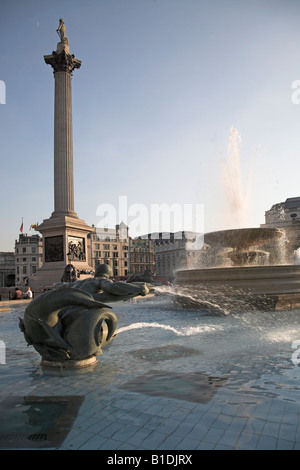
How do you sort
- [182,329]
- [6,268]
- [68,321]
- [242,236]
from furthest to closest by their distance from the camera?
[6,268] < [242,236] < [182,329] < [68,321]

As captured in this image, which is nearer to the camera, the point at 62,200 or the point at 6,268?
the point at 62,200

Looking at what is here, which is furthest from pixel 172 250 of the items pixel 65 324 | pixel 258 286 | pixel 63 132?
pixel 65 324

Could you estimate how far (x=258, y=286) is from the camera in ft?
36.4

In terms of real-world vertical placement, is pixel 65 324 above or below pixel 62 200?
below

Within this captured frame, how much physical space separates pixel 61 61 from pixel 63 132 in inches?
266

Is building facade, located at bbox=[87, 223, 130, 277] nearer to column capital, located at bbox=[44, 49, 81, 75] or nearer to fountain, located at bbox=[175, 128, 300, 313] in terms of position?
column capital, located at bbox=[44, 49, 81, 75]

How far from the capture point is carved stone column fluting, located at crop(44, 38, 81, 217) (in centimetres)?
3043

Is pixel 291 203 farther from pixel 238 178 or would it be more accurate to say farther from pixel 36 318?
pixel 36 318

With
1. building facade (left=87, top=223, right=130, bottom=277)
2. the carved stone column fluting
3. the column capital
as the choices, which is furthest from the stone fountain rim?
building facade (left=87, top=223, right=130, bottom=277)

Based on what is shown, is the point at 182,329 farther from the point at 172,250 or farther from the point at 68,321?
the point at 172,250

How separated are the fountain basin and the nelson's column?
684 inches

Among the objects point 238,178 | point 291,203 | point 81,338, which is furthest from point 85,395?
point 291,203

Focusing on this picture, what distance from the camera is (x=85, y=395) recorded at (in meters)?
3.87

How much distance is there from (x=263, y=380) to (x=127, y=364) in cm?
198
